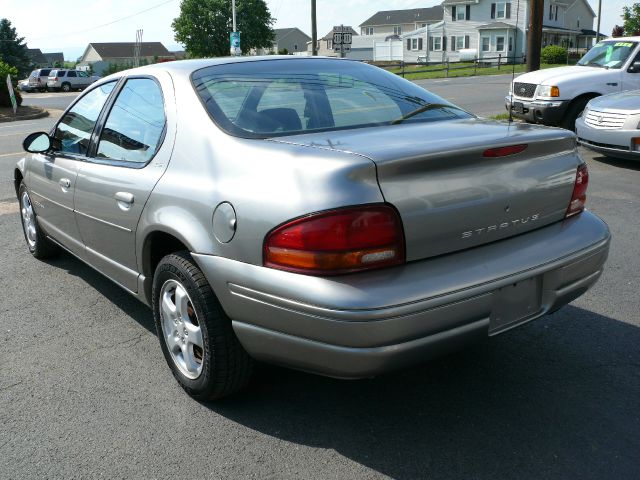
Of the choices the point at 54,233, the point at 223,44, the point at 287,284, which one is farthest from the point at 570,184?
the point at 223,44

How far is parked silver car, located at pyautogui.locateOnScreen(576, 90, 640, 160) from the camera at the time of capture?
852 centimetres

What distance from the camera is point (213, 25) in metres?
77.5

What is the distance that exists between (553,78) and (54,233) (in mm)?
9230

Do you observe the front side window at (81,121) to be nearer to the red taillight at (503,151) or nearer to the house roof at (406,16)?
the red taillight at (503,151)

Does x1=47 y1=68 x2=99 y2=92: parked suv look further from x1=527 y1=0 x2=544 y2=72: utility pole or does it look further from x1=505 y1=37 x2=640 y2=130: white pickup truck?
x1=505 y1=37 x2=640 y2=130: white pickup truck

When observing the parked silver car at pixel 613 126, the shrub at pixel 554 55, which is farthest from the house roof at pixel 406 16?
the parked silver car at pixel 613 126

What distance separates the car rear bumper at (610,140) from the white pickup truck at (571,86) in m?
1.85

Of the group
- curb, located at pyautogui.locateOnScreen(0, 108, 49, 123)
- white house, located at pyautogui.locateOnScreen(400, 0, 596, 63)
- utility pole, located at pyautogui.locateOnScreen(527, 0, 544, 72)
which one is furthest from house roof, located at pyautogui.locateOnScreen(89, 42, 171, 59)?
utility pole, located at pyautogui.locateOnScreen(527, 0, 544, 72)

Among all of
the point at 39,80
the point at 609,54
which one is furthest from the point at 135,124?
the point at 39,80

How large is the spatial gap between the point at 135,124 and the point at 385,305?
1.93m

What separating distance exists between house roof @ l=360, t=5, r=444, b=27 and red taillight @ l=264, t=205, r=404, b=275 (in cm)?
8305

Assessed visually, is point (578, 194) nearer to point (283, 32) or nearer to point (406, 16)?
point (406, 16)

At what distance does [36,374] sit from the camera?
141 inches

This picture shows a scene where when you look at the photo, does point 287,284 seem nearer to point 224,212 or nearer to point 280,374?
point 224,212
